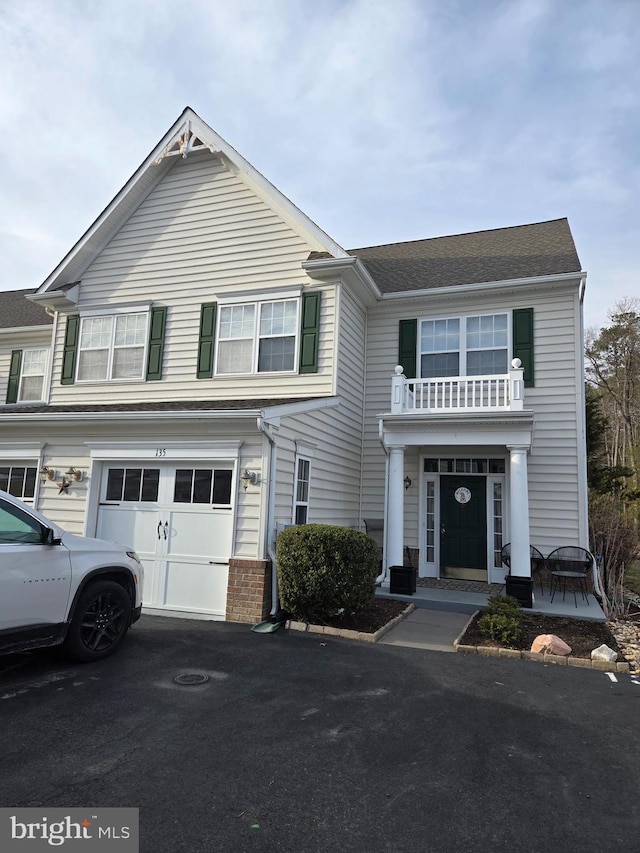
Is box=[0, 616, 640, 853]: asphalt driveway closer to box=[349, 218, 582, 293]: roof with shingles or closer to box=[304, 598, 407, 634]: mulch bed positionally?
box=[304, 598, 407, 634]: mulch bed

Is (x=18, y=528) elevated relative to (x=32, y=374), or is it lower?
lower

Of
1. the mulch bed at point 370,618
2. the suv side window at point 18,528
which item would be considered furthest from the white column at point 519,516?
the suv side window at point 18,528

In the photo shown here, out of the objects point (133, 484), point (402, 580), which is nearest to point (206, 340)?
point (133, 484)

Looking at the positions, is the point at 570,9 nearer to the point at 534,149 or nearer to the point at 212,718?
the point at 534,149

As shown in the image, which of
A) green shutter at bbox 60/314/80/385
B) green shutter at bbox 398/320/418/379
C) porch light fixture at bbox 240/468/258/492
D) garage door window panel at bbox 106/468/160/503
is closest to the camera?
porch light fixture at bbox 240/468/258/492

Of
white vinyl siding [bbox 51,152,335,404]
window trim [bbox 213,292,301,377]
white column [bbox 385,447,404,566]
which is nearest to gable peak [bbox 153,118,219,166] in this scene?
white vinyl siding [bbox 51,152,335,404]

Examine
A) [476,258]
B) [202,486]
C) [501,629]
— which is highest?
[476,258]

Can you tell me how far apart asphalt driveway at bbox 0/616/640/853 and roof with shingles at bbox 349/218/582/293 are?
821 centimetres

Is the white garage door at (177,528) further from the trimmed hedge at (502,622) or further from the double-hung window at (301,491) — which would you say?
the trimmed hedge at (502,622)

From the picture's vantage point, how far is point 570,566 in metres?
10.1

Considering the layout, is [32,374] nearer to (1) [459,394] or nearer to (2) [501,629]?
(1) [459,394]

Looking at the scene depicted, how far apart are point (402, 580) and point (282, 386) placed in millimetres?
4248

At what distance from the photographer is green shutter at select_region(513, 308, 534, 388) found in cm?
1108

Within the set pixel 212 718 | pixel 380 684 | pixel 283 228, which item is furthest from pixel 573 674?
pixel 283 228
